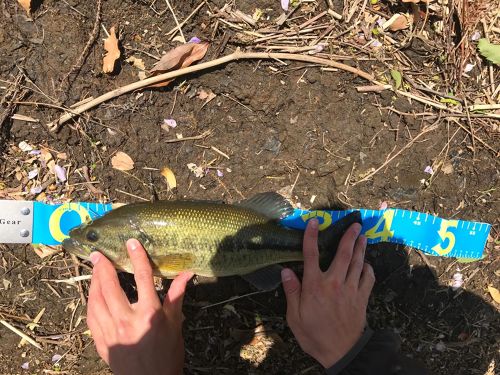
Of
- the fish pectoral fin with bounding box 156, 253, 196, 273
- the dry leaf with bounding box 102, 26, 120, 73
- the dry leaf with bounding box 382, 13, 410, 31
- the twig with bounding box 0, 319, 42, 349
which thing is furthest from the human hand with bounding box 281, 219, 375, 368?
the twig with bounding box 0, 319, 42, 349

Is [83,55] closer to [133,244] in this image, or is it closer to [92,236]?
[92,236]

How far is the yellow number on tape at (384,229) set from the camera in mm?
3799

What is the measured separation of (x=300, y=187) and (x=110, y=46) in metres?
2.01

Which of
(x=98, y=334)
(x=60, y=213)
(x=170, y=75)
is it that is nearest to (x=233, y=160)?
(x=170, y=75)

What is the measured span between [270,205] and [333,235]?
0.54 meters

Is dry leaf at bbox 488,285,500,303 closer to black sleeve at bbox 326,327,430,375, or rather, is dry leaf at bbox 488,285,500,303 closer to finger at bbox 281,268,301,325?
black sleeve at bbox 326,327,430,375

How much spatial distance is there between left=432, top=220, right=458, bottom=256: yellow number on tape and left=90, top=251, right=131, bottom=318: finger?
8.87ft

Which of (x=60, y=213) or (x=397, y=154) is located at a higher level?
(x=397, y=154)

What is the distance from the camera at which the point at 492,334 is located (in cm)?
405

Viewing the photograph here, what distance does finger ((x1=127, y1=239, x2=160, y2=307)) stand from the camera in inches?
121

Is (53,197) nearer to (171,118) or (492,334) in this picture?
(171,118)

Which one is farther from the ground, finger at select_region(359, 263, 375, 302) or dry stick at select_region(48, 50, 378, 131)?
dry stick at select_region(48, 50, 378, 131)

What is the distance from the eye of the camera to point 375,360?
2.99m

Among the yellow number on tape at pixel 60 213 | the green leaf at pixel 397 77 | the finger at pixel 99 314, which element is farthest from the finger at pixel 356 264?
the yellow number on tape at pixel 60 213
